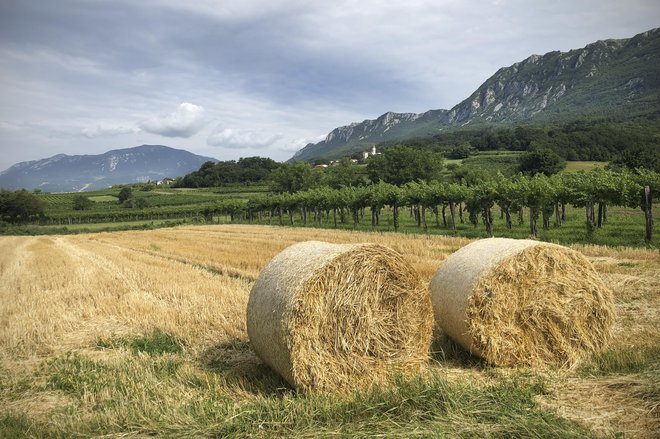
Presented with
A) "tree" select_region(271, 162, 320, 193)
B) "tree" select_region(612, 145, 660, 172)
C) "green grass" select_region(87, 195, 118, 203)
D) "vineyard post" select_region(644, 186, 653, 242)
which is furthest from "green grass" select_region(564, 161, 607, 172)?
"green grass" select_region(87, 195, 118, 203)

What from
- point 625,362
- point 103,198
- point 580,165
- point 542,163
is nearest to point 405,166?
point 542,163

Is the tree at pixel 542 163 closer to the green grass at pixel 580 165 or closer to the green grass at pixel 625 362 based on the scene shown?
the green grass at pixel 580 165

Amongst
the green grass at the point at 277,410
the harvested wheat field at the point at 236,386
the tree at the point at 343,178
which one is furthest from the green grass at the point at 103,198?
the green grass at the point at 277,410

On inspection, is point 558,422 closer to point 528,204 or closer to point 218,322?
point 218,322

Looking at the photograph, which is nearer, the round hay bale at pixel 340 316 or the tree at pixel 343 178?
the round hay bale at pixel 340 316

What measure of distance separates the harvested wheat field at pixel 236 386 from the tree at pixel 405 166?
82.6 m

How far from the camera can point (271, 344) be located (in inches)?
236

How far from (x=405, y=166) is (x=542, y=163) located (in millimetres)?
25987

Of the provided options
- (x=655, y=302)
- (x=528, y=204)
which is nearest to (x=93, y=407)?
(x=655, y=302)

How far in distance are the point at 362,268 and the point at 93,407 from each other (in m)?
3.74

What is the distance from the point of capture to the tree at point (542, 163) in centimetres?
8025

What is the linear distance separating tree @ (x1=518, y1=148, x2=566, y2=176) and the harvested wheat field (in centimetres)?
7642

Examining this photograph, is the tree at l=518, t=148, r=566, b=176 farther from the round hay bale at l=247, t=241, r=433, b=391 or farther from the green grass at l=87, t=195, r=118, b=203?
the green grass at l=87, t=195, r=118, b=203

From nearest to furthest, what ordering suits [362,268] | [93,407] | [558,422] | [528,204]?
[558,422] < [93,407] < [362,268] < [528,204]
